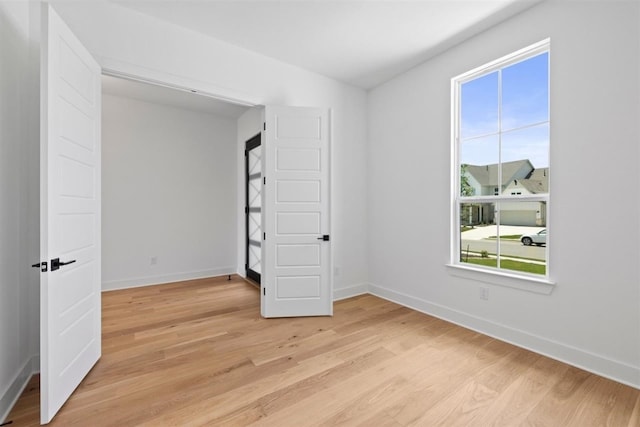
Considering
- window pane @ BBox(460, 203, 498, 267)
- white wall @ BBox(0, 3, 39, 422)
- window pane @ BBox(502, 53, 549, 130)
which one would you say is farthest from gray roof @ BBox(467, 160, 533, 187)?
white wall @ BBox(0, 3, 39, 422)

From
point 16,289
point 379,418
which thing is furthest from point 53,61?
point 379,418

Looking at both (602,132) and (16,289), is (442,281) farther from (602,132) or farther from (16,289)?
(16,289)

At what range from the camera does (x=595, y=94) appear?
2049 mm

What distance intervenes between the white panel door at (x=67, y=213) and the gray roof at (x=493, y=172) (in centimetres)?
337

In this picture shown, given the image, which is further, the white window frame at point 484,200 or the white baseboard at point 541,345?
the white window frame at point 484,200

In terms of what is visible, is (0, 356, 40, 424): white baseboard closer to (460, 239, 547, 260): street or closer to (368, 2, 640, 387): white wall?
(368, 2, 640, 387): white wall

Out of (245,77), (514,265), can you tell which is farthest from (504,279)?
(245,77)

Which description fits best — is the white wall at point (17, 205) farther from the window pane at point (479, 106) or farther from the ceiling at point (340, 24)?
the window pane at point (479, 106)

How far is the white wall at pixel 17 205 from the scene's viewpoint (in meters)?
1.69

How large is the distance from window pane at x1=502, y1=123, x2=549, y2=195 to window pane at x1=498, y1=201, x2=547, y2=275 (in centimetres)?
14

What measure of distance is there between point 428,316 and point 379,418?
175 centimetres

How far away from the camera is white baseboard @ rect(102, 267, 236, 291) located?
4064mm

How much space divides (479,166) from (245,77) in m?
2.65

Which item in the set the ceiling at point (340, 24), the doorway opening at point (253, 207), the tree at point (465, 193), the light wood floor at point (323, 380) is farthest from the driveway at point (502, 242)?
the doorway opening at point (253, 207)
